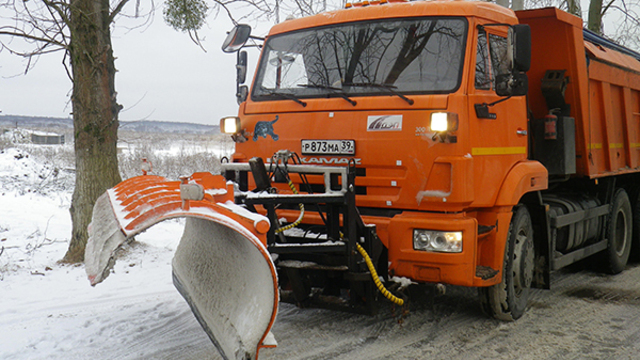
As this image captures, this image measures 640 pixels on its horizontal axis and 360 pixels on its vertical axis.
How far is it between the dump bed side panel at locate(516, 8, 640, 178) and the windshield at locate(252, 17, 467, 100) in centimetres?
178

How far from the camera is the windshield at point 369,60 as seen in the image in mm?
4352

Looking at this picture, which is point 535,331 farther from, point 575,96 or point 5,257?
point 5,257

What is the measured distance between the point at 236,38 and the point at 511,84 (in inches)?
98.3

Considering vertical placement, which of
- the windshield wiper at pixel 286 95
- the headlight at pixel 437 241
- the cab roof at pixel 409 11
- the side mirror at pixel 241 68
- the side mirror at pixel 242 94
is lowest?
the headlight at pixel 437 241

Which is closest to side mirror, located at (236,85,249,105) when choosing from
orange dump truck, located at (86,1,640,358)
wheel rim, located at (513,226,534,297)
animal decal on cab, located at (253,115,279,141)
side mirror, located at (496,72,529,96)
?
orange dump truck, located at (86,1,640,358)

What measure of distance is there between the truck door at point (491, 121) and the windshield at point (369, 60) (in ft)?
0.74

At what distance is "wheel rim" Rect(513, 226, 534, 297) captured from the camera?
16.1 ft

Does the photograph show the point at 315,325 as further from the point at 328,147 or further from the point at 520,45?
the point at 520,45

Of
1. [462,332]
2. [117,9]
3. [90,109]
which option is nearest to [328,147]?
[462,332]

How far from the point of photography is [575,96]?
5.77m

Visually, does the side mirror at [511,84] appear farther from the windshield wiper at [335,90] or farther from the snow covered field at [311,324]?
the snow covered field at [311,324]

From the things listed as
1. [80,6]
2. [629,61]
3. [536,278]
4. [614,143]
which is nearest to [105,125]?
[80,6]

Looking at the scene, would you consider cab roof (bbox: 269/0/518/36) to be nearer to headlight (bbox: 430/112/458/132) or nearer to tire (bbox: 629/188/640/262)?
headlight (bbox: 430/112/458/132)

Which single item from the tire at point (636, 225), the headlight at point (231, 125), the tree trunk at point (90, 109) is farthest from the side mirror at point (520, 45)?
Result: the tree trunk at point (90, 109)
